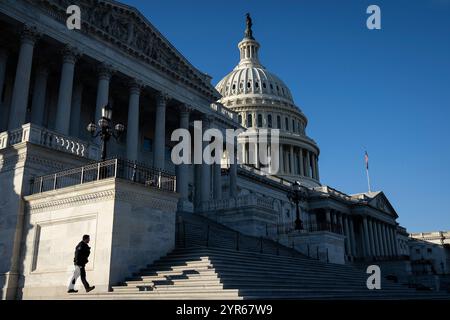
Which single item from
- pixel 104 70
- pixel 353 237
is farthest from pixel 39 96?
pixel 353 237

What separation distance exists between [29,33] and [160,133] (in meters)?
13.2

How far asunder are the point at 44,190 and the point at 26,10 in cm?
1449

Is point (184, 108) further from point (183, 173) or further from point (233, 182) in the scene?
point (233, 182)

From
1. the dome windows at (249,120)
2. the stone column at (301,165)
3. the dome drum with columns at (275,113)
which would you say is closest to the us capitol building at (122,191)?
the stone column at (301,165)

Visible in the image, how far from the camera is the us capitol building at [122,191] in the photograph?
16.9 metres

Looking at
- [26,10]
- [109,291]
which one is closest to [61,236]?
[109,291]

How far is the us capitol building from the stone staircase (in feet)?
0.26

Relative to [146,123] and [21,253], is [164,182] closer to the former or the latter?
[21,253]

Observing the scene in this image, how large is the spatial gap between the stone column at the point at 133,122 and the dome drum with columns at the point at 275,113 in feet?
216

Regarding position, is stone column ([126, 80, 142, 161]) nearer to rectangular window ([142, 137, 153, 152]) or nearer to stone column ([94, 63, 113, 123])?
stone column ([94, 63, 113, 123])

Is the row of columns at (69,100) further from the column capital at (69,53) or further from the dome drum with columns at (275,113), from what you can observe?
the dome drum with columns at (275,113)

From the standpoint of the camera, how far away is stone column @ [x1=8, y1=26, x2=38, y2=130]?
26297 millimetres

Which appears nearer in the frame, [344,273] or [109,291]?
[109,291]

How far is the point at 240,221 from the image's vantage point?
3441 centimetres
